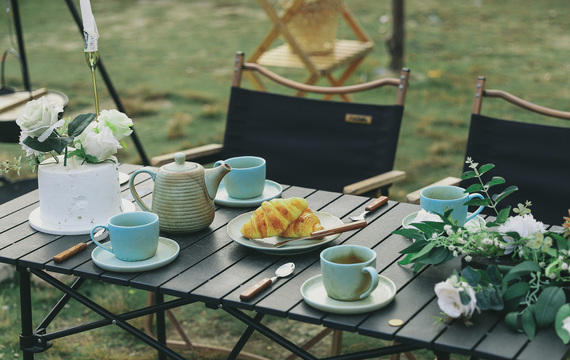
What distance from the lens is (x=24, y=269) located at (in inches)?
76.4

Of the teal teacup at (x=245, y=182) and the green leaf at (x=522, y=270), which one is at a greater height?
the green leaf at (x=522, y=270)

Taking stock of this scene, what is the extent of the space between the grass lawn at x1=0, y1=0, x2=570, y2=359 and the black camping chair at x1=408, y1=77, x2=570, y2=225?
27.4 inches

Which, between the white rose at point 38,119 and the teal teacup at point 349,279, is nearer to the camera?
the teal teacup at point 349,279

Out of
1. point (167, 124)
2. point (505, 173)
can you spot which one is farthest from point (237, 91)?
point (167, 124)

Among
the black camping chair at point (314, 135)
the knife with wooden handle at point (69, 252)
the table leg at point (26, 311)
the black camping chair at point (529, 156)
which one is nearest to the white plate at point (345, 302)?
the knife with wooden handle at point (69, 252)

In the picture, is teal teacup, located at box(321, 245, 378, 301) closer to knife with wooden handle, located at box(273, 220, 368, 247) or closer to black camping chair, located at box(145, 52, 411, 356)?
knife with wooden handle, located at box(273, 220, 368, 247)

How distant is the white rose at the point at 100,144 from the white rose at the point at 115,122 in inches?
1.0

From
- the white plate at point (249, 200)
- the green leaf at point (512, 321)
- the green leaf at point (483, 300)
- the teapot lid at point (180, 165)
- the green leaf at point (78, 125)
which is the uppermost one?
the green leaf at point (78, 125)

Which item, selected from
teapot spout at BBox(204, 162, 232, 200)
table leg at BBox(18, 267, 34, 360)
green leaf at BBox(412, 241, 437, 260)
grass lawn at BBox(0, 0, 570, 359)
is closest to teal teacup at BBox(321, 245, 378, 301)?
green leaf at BBox(412, 241, 437, 260)

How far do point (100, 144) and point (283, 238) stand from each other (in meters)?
0.52

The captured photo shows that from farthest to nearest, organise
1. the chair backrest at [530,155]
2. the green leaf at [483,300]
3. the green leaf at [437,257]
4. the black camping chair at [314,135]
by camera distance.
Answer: the black camping chair at [314,135] → the chair backrest at [530,155] → the green leaf at [437,257] → the green leaf at [483,300]

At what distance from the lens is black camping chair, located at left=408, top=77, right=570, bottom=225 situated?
2537 millimetres

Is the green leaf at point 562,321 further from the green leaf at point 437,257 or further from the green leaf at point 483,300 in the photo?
the green leaf at point 437,257

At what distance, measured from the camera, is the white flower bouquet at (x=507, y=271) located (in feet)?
4.71
